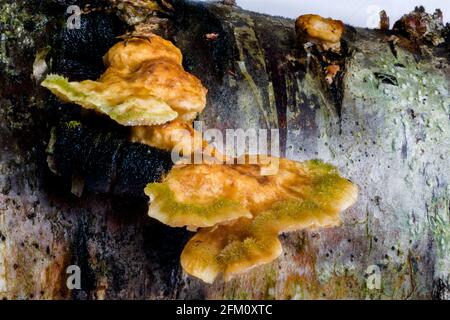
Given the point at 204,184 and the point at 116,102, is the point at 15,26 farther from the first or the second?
the point at 204,184

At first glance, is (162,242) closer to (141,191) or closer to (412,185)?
(141,191)

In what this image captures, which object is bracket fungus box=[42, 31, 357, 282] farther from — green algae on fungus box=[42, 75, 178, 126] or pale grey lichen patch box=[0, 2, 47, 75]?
pale grey lichen patch box=[0, 2, 47, 75]

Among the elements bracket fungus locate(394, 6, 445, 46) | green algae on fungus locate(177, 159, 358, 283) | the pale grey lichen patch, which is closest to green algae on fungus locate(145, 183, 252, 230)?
green algae on fungus locate(177, 159, 358, 283)

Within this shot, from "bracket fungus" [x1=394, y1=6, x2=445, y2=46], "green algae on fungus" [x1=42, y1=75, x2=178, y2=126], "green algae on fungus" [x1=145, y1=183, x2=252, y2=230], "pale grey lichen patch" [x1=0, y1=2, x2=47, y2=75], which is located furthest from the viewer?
"bracket fungus" [x1=394, y1=6, x2=445, y2=46]

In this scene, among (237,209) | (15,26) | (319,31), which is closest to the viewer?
(237,209)

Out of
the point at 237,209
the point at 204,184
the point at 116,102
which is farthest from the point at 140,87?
the point at 237,209
